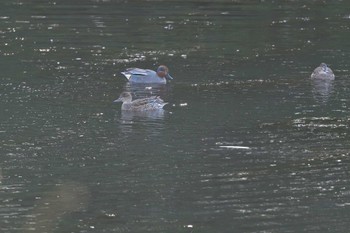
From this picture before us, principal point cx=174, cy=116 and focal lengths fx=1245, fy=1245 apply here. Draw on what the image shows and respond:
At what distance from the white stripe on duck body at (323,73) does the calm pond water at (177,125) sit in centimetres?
17

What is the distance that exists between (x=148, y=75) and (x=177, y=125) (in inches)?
173

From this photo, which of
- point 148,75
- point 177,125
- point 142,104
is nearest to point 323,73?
point 148,75

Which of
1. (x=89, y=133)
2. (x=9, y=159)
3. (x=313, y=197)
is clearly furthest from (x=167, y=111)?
(x=313, y=197)

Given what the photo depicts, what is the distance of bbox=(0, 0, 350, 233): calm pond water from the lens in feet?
43.0

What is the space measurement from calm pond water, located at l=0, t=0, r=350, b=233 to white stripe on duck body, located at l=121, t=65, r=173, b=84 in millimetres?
222

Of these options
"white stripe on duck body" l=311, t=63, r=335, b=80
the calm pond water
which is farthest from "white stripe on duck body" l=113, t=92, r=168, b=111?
"white stripe on duck body" l=311, t=63, r=335, b=80

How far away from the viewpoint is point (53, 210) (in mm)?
13047

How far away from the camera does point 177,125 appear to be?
17578 millimetres

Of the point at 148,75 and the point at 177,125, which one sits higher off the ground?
the point at 177,125

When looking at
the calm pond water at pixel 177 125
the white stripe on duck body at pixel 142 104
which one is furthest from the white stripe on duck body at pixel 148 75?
the white stripe on duck body at pixel 142 104

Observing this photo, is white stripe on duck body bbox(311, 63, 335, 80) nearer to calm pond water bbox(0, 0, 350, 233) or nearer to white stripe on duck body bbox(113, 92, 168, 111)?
calm pond water bbox(0, 0, 350, 233)

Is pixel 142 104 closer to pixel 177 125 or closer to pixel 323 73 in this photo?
pixel 177 125

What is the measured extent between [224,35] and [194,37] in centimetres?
67

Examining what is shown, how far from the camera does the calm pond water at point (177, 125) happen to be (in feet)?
43.0
